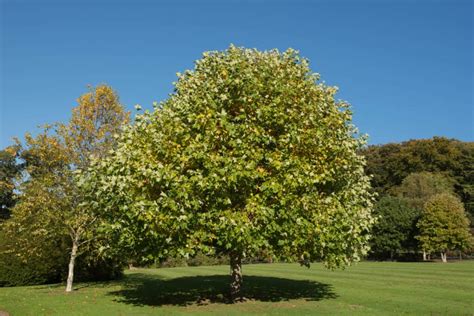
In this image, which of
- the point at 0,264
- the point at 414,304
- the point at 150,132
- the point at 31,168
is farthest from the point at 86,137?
the point at 414,304

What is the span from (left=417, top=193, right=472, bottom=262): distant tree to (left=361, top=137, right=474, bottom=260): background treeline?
0.15 m

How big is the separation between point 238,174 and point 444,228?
56.9 meters

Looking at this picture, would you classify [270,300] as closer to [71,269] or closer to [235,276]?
[235,276]

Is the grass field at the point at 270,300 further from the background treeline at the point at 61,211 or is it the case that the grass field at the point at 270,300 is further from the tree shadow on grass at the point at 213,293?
the background treeline at the point at 61,211

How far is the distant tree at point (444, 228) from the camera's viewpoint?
62.9m

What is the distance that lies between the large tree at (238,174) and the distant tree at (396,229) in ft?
170

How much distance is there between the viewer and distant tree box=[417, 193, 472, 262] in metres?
62.9

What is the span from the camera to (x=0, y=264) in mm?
33250

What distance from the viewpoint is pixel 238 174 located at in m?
17.5

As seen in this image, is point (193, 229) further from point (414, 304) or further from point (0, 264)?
point (0, 264)

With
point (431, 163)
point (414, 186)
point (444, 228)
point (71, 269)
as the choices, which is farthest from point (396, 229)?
point (71, 269)

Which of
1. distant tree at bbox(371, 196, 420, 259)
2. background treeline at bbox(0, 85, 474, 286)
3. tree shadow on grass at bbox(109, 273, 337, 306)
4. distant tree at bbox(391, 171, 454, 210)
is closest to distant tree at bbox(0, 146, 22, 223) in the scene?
background treeline at bbox(0, 85, 474, 286)

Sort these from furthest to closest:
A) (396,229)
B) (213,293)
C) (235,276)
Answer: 1. (396,229)
2. (213,293)
3. (235,276)

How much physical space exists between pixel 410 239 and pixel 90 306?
202 ft
